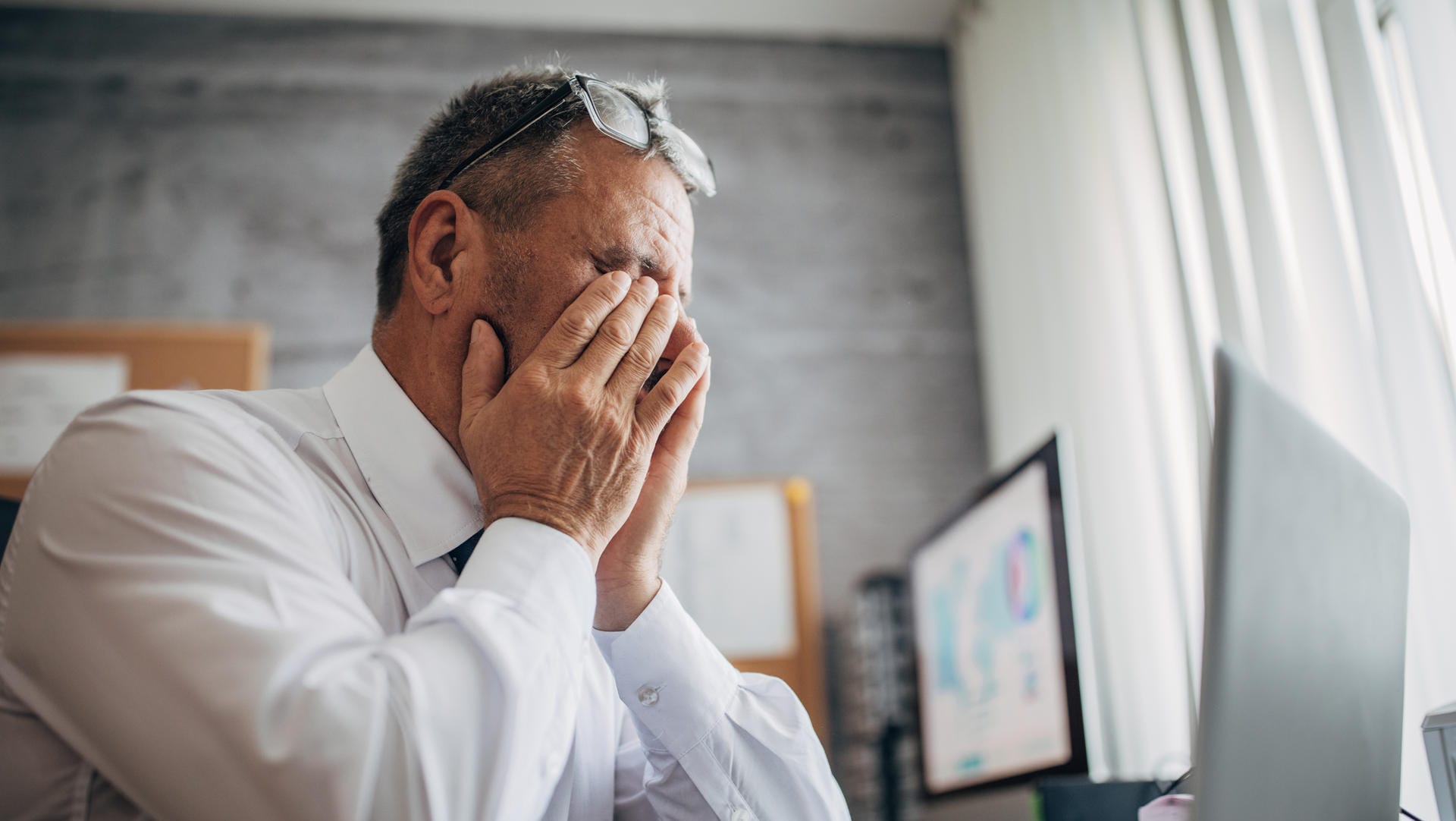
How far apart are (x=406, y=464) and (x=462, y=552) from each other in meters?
0.09

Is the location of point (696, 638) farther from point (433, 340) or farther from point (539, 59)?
point (539, 59)

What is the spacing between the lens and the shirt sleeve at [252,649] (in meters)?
0.63

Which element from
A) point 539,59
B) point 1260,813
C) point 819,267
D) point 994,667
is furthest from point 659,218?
point 539,59

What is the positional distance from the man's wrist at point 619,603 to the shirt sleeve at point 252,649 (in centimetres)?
18

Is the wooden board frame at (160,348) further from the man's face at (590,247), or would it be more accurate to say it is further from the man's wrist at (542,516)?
the man's wrist at (542,516)

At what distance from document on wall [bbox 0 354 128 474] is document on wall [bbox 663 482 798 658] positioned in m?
1.24

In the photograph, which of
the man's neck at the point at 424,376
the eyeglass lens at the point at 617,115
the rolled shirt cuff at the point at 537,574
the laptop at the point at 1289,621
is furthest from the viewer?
the eyeglass lens at the point at 617,115

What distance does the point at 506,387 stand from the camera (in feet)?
2.90

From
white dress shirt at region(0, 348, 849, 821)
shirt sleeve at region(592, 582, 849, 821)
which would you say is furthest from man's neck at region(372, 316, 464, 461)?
shirt sleeve at region(592, 582, 849, 821)

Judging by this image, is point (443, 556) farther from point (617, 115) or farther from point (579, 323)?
point (617, 115)

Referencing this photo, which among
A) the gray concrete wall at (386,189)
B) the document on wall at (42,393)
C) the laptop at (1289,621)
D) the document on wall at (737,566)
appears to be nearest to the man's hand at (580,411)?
the laptop at (1289,621)

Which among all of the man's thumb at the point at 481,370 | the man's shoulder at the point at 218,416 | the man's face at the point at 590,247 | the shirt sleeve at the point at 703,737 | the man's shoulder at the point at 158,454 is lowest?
the shirt sleeve at the point at 703,737

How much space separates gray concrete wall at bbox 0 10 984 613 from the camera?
2549 millimetres

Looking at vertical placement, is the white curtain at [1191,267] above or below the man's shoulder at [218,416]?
above
